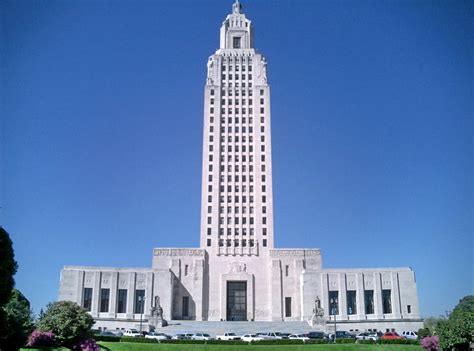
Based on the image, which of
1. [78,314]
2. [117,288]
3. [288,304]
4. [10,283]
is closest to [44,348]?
[78,314]

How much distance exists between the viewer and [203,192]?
79.1 m

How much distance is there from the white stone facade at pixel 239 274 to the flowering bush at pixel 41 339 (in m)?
31.0

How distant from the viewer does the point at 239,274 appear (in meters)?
75.0

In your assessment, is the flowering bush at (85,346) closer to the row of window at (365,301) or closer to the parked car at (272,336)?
the parked car at (272,336)

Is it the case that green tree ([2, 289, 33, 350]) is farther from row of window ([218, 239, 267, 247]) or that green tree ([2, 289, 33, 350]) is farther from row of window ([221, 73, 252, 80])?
row of window ([221, 73, 252, 80])

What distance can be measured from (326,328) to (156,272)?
78.3 ft

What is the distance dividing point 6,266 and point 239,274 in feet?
156

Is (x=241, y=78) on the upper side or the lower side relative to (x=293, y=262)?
upper

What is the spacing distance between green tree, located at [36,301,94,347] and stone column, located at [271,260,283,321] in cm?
3591

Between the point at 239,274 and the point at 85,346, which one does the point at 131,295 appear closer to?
the point at 239,274

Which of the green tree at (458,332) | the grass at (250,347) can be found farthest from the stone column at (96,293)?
the green tree at (458,332)

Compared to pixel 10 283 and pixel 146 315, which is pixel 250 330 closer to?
pixel 146 315

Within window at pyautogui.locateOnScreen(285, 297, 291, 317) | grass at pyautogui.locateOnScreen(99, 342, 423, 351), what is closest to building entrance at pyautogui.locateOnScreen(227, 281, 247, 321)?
window at pyautogui.locateOnScreen(285, 297, 291, 317)

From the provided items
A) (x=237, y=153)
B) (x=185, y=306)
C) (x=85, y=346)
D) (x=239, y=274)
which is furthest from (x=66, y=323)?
(x=237, y=153)
